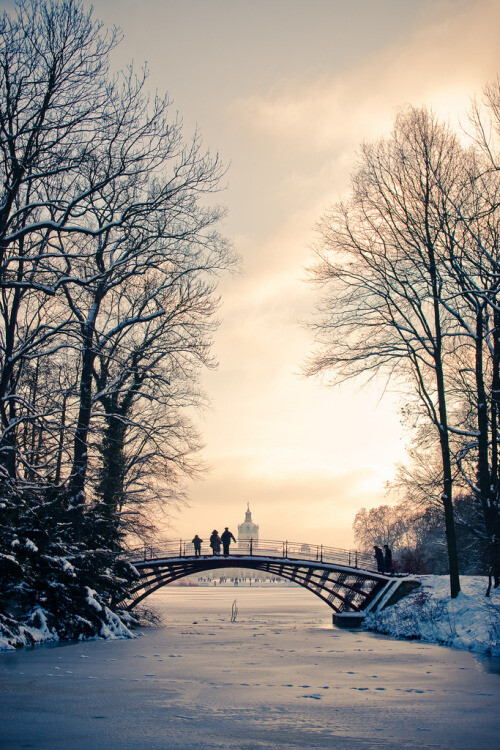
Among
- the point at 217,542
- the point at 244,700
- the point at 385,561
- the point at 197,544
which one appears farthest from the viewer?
the point at 217,542

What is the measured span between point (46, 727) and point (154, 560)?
100ft

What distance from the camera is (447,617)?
78.2ft

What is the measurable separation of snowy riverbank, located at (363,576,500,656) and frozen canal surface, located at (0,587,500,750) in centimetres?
130

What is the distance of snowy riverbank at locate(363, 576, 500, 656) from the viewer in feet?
67.5

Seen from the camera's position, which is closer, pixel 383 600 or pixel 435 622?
pixel 435 622

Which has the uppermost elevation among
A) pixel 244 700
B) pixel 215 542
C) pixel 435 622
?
pixel 215 542

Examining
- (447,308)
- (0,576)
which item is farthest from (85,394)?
(447,308)

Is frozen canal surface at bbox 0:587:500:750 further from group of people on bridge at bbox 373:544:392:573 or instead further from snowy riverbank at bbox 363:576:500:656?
group of people on bridge at bbox 373:544:392:573

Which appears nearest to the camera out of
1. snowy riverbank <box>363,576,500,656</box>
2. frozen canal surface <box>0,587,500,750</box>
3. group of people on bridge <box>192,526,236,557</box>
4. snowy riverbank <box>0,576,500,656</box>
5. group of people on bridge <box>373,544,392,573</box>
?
frozen canal surface <box>0,587,500,750</box>

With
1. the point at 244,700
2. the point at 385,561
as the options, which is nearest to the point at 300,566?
the point at 385,561

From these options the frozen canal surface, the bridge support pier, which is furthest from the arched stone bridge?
the frozen canal surface

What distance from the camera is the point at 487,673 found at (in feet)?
48.7

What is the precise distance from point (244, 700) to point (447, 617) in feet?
48.2

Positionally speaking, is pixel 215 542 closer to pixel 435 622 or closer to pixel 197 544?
pixel 197 544
